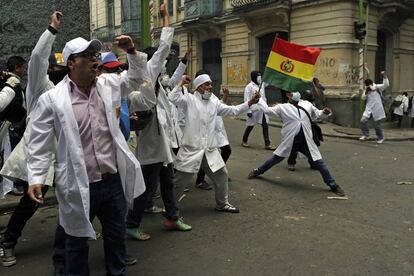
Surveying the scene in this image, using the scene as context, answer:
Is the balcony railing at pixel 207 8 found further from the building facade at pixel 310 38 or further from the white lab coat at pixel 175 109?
the white lab coat at pixel 175 109

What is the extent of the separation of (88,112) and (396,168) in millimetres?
7040

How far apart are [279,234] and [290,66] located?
2.53 metres

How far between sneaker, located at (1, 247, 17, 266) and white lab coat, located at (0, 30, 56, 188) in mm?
666

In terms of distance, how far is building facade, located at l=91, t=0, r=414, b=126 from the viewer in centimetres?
1645

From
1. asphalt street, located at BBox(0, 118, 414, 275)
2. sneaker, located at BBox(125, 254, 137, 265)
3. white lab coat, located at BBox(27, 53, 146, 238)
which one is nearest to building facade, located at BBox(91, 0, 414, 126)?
asphalt street, located at BBox(0, 118, 414, 275)

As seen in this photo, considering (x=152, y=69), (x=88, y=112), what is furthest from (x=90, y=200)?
(x=152, y=69)

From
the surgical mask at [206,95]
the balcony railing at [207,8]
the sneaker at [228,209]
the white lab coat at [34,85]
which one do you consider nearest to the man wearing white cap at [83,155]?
the white lab coat at [34,85]

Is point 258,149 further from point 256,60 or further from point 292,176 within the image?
point 256,60

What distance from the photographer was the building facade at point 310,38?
54.0 ft

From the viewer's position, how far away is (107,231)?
326 cm

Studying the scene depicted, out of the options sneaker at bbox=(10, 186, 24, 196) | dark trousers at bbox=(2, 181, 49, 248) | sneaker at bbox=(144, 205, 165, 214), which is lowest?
sneaker at bbox=(144, 205, 165, 214)

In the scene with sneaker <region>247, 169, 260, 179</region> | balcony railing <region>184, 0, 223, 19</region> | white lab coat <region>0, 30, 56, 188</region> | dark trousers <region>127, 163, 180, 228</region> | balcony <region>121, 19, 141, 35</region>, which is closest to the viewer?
white lab coat <region>0, 30, 56, 188</region>

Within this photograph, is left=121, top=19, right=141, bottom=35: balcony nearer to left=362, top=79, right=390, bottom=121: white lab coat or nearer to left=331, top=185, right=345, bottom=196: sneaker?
left=362, top=79, right=390, bottom=121: white lab coat

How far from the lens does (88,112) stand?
10.0 feet
